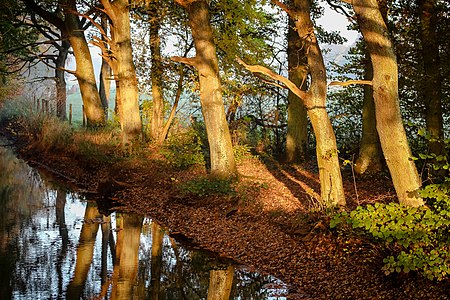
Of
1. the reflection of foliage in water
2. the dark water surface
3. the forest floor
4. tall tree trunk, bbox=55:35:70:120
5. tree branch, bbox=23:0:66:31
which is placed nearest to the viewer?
the forest floor

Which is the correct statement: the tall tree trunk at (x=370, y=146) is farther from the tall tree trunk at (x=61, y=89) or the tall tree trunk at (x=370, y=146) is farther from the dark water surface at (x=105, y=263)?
the tall tree trunk at (x=61, y=89)

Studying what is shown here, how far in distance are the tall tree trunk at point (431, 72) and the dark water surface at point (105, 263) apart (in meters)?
6.27

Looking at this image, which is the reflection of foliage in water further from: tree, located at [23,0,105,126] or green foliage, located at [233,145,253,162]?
green foliage, located at [233,145,253,162]

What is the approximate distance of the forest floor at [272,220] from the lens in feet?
25.1

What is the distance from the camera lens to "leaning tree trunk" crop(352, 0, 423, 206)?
826cm

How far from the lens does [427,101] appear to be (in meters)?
13.0

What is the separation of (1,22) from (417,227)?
20968mm

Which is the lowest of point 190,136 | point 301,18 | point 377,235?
point 377,235

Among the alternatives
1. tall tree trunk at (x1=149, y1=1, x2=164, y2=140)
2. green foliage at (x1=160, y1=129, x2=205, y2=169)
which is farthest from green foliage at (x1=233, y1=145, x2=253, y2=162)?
tall tree trunk at (x1=149, y1=1, x2=164, y2=140)

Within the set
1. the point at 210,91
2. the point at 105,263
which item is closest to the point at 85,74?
the point at 210,91

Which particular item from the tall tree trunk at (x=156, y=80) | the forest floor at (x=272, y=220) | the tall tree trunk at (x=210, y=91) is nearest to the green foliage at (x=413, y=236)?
the forest floor at (x=272, y=220)

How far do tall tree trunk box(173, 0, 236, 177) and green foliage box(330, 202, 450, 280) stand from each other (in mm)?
5985

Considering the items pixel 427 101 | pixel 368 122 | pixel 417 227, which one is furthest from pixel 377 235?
pixel 368 122

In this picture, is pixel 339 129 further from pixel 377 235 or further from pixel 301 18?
pixel 377 235
